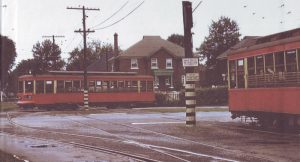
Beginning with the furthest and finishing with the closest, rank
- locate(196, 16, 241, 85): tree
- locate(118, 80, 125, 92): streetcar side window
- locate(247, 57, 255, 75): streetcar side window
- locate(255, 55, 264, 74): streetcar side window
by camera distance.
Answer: locate(196, 16, 241, 85): tree < locate(118, 80, 125, 92): streetcar side window < locate(247, 57, 255, 75): streetcar side window < locate(255, 55, 264, 74): streetcar side window

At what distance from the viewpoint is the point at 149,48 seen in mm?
70812

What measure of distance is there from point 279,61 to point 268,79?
0.80 metres

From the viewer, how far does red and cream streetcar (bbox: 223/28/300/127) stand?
16.0 metres

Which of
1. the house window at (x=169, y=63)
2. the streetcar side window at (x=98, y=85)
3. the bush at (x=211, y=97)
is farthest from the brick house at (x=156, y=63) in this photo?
the streetcar side window at (x=98, y=85)

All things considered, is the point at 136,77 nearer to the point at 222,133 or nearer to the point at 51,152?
the point at 222,133

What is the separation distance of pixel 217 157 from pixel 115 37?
61.5 metres

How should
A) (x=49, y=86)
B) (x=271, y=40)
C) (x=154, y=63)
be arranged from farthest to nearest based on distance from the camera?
→ (x=154, y=63) < (x=49, y=86) < (x=271, y=40)

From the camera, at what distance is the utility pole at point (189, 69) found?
19.1m

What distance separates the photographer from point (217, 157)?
10570mm

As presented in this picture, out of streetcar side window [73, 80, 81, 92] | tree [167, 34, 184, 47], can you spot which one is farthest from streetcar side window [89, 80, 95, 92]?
tree [167, 34, 184, 47]

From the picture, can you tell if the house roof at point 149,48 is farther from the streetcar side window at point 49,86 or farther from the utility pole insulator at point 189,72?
the utility pole insulator at point 189,72

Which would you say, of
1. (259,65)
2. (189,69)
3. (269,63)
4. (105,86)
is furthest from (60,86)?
(269,63)

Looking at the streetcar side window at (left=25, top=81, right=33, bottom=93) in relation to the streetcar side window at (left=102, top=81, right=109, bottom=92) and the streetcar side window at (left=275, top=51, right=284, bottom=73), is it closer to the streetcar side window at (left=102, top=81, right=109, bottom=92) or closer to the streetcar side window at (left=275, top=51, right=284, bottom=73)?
the streetcar side window at (left=102, top=81, right=109, bottom=92)

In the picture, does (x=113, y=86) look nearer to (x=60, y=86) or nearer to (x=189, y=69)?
(x=60, y=86)
